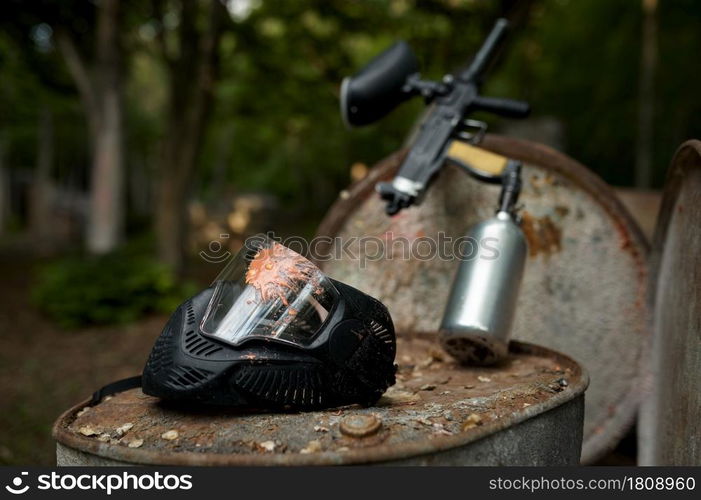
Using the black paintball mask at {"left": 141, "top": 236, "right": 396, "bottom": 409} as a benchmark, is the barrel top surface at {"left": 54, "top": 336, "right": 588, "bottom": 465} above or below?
below

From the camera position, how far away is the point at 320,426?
1.57 meters

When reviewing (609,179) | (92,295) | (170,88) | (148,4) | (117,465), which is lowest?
(92,295)

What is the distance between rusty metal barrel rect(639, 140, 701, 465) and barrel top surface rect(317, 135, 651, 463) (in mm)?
160

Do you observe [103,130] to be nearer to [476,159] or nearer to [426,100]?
[426,100]

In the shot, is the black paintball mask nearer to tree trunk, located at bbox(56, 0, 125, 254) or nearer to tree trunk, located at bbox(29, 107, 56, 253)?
tree trunk, located at bbox(56, 0, 125, 254)

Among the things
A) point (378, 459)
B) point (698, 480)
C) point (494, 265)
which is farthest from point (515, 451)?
point (494, 265)

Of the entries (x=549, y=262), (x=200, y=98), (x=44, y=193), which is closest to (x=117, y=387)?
(x=549, y=262)

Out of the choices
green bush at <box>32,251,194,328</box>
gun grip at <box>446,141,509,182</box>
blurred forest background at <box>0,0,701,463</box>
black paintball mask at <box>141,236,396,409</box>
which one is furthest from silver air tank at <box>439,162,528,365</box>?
green bush at <box>32,251,194,328</box>

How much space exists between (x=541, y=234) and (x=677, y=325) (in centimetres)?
96

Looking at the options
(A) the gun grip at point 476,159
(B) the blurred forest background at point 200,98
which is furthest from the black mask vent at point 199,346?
(B) the blurred forest background at point 200,98

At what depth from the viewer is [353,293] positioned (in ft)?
5.97

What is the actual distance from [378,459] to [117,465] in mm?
573

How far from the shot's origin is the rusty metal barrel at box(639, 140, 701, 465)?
2041 mm

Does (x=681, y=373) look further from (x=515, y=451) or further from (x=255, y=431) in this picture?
(x=255, y=431)
